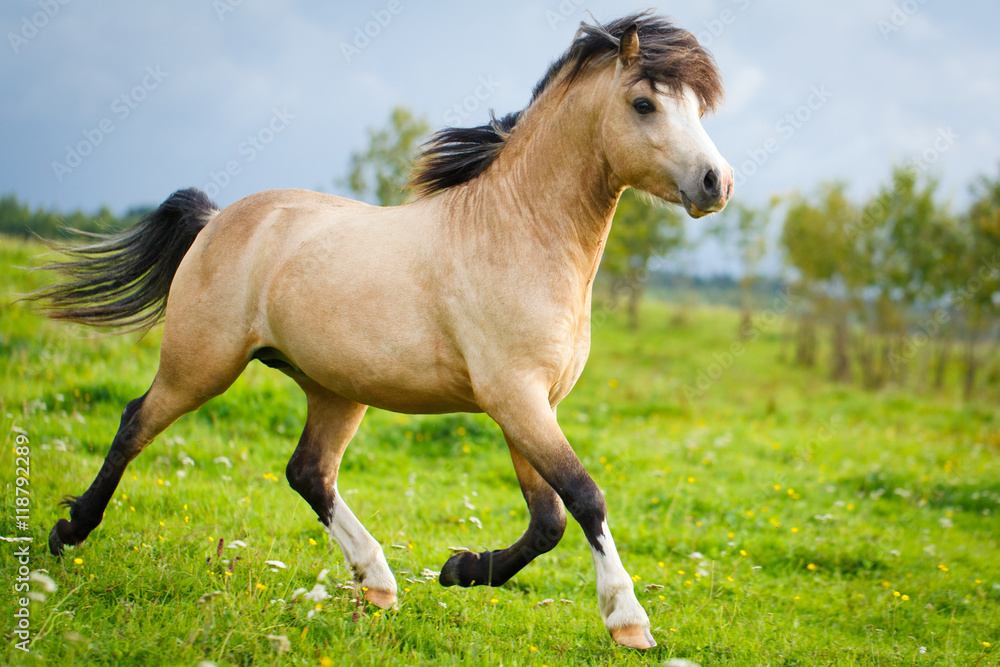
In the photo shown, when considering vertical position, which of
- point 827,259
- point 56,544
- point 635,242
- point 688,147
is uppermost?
point 635,242

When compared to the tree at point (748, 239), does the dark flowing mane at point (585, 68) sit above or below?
below

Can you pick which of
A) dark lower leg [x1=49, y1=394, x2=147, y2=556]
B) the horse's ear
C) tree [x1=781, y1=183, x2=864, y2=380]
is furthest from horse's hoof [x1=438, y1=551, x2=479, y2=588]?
tree [x1=781, y1=183, x2=864, y2=380]

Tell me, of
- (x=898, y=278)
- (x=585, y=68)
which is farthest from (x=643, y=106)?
(x=898, y=278)

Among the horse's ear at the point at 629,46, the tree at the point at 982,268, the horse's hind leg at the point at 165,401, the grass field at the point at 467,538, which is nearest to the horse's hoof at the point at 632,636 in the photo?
the grass field at the point at 467,538

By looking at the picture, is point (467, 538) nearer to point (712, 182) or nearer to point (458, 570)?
point (458, 570)

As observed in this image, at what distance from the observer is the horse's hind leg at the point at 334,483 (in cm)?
347

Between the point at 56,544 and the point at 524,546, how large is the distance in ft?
7.96

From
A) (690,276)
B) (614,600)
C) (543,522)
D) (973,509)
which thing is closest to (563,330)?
(543,522)

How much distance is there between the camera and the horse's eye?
292cm

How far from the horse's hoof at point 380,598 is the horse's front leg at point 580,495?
112cm

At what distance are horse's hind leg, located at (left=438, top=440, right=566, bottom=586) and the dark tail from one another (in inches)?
97.1

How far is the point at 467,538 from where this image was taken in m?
4.94

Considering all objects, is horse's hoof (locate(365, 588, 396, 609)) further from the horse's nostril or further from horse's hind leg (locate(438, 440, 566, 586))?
the horse's nostril

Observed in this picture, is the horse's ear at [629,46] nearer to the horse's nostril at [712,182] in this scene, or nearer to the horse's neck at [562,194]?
the horse's neck at [562,194]
